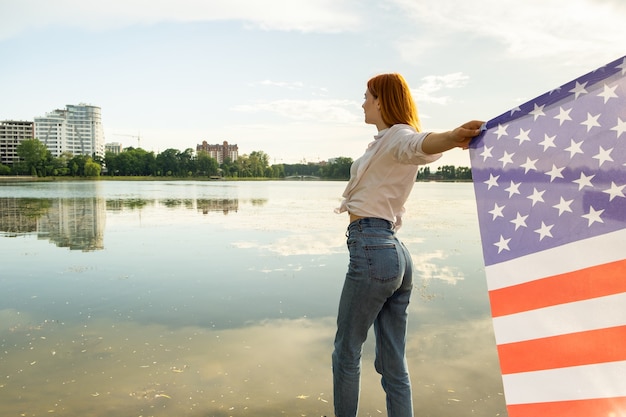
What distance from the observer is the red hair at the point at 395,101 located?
2.35m

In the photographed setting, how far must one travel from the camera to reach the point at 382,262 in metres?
2.28

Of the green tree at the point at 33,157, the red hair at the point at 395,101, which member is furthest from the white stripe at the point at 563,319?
the green tree at the point at 33,157

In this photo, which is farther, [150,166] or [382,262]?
[150,166]

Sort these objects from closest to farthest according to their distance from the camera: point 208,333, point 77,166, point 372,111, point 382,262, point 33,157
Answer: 1. point 382,262
2. point 372,111
3. point 208,333
4. point 77,166
5. point 33,157

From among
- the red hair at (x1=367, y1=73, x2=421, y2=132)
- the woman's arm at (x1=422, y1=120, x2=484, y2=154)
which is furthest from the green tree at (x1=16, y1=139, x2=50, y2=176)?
the woman's arm at (x1=422, y1=120, x2=484, y2=154)

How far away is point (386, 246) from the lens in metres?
2.30

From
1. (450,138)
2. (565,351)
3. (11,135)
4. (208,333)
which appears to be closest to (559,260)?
(565,351)

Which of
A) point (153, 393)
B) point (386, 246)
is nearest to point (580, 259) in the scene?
point (386, 246)

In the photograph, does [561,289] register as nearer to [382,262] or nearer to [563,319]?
[563,319]

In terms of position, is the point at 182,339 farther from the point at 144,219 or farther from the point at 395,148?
the point at 144,219

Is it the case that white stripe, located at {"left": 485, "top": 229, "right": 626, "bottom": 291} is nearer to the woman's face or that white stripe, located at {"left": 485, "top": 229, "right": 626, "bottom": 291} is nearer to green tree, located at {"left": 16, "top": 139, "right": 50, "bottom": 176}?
the woman's face

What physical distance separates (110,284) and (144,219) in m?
9.14

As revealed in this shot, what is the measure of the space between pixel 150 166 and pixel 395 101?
134m

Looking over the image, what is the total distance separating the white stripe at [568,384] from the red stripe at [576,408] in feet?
0.06
